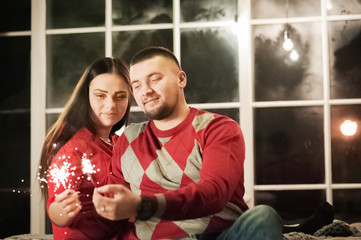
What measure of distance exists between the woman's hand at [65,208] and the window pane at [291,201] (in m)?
0.82

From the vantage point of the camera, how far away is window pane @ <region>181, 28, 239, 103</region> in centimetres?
141

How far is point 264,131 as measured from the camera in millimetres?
1478

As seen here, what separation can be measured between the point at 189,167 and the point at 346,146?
879 mm

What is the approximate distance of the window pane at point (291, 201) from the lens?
145cm

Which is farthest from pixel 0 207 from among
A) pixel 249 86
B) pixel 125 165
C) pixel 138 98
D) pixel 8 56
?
pixel 249 86

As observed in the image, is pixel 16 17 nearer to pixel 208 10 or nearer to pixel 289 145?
pixel 208 10

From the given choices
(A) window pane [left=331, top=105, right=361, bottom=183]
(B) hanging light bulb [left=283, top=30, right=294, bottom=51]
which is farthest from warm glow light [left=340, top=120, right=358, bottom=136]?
(B) hanging light bulb [left=283, top=30, right=294, bottom=51]

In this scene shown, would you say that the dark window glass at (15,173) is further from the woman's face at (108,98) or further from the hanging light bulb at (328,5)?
the hanging light bulb at (328,5)

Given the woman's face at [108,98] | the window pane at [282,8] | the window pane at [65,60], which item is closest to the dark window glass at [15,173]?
the window pane at [65,60]

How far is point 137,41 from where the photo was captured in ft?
4.70

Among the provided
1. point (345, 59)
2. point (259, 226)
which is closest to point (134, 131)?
point (259, 226)

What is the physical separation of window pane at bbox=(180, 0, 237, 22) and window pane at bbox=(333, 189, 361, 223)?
0.80 m

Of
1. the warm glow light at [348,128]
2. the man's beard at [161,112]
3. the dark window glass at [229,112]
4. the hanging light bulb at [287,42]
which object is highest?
the hanging light bulb at [287,42]

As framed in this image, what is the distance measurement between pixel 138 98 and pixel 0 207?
844 millimetres
